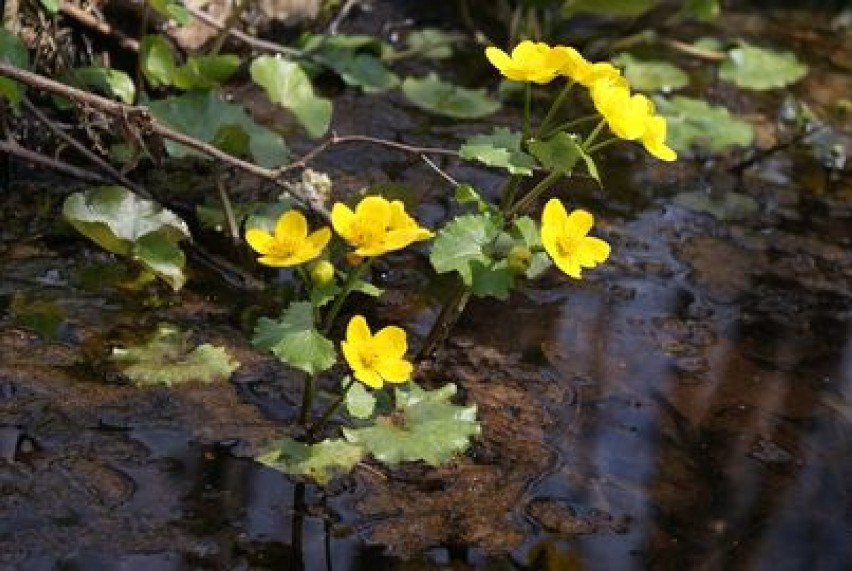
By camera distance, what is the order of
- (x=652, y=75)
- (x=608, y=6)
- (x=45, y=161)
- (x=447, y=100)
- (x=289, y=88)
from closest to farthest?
(x=45, y=161) → (x=289, y=88) → (x=447, y=100) → (x=608, y=6) → (x=652, y=75)

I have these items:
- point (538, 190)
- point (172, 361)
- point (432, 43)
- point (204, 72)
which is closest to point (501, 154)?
point (538, 190)

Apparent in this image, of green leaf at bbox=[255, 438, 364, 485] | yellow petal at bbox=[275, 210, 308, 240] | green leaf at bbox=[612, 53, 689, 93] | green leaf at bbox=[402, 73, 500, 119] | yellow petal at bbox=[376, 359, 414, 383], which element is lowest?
green leaf at bbox=[612, 53, 689, 93]

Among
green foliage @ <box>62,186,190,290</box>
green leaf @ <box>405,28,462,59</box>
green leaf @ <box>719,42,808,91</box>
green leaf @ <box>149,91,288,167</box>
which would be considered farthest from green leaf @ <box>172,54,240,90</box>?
green leaf @ <box>719,42,808,91</box>

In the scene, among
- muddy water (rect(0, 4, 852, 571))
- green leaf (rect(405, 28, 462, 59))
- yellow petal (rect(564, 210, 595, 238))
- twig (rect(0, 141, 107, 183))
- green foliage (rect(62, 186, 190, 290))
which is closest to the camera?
muddy water (rect(0, 4, 852, 571))

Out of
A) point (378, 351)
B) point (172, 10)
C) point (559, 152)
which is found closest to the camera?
point (378, 351)

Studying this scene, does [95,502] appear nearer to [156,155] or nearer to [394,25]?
[156,155]

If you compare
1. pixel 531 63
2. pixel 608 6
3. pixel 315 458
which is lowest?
pixel 608 6

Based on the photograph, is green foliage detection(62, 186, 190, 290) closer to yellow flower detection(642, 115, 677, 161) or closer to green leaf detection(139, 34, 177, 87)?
green leaf detection(139, 34, 177, 87)

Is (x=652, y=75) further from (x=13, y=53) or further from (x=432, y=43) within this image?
(x=13, y=53)
